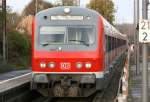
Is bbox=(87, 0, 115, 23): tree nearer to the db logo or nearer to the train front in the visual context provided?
the train front

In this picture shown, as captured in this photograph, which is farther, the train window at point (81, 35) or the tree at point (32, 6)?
the tree at point (32, 6)

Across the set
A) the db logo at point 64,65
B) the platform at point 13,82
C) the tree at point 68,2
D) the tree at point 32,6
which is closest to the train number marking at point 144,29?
the db logo at point 64,65

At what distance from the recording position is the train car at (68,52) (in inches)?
696

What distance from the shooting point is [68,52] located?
58.5 ft

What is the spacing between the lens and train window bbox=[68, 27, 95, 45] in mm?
17969

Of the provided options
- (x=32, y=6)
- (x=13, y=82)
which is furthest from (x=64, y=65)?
(x=32, y=6)

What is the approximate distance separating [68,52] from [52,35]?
776mm

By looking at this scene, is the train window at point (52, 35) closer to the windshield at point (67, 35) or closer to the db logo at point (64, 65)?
the windshield at point (67, 35)

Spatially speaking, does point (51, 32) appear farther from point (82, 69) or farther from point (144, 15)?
point (144, 15)

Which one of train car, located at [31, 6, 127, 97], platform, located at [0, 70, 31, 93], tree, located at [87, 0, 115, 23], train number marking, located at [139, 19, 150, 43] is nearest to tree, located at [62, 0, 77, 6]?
tree, located at [87, 0, 115, 23]

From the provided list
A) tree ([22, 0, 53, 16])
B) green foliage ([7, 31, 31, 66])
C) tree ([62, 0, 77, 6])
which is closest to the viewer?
green foliage ([7, 31, 31, 66])

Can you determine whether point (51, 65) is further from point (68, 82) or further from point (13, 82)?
point (13, 82)

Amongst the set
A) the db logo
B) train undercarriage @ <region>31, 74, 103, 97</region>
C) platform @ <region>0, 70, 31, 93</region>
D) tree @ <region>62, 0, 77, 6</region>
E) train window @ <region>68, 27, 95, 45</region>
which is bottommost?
platform @ <region>0, 70, 31, 93</region>

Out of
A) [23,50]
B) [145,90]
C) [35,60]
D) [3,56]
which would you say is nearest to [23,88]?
[35,60]
